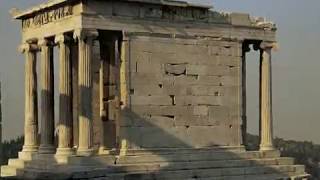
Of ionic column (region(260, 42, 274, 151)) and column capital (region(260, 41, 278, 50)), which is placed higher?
column capital (region(260, 41, 278, 50))

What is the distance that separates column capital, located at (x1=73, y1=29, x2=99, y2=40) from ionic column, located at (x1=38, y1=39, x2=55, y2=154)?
286 centimetres

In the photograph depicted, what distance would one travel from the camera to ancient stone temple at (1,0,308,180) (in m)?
24.9

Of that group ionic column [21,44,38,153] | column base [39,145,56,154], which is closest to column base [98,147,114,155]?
column base [39,145,56,154]

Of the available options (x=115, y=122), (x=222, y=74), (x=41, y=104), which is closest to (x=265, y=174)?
(x=222, y=74)

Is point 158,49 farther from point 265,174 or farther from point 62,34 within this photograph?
point 265,174

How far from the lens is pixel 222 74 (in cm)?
2756

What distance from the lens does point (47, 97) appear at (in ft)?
90.2

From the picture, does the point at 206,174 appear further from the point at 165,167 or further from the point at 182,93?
the point at 182,93

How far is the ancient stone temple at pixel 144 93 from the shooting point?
2494 cm

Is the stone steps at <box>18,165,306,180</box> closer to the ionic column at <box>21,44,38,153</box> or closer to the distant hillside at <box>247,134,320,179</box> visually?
the ionic column at <box>21,44,38,153</box>

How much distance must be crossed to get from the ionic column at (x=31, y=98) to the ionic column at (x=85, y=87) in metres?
4.03

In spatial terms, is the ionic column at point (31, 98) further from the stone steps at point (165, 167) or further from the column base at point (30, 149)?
the stone steps at point (165, 167)

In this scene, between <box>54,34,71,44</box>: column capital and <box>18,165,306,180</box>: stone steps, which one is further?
<box>54,34,71,44</box>: column capital

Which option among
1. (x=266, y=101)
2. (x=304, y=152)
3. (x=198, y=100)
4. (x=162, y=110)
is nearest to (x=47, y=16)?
(x=162, y=110)
